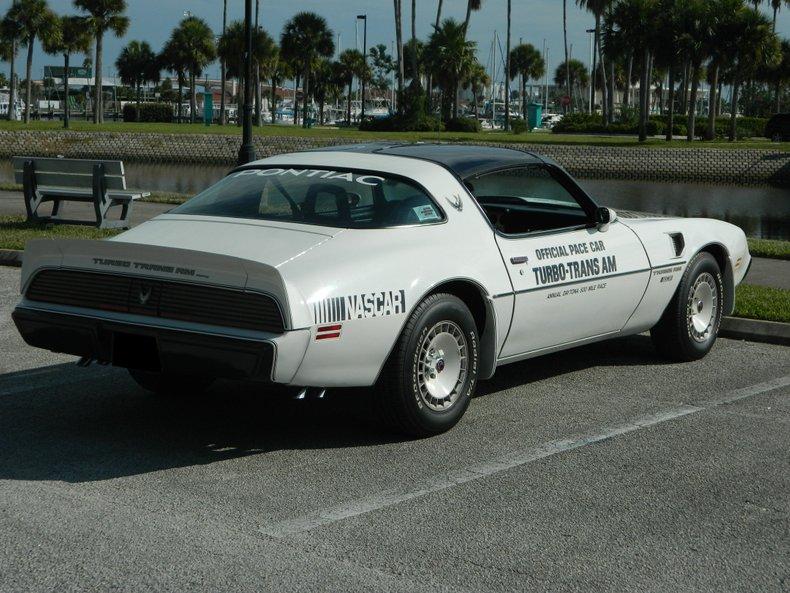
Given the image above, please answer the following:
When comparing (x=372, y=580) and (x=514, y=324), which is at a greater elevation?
(x=514, y=324)

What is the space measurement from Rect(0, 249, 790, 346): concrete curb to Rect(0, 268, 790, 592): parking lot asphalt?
128 cm

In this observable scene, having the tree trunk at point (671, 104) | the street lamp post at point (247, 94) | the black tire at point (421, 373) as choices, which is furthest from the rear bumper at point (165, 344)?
the tree trunk at point (671, 104)

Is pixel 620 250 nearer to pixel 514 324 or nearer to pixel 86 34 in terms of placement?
pixel 514 324

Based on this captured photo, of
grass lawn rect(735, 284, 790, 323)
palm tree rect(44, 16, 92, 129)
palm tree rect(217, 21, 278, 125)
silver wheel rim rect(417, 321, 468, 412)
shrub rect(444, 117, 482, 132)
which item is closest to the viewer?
silver wheel rim rect(417, 321, 468, 412)

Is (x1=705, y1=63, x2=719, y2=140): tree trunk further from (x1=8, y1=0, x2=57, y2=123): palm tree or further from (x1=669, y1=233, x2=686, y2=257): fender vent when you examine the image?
(x1=669, y1=233, x2=686, y2=257): fender vent

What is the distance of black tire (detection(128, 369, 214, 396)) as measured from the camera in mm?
6402

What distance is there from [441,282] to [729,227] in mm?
3223

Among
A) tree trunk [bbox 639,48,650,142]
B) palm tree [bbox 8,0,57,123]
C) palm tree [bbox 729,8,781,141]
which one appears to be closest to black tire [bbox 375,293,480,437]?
tree trunk [bbox 639,48,650,142]

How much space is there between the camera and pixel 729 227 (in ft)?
26.5

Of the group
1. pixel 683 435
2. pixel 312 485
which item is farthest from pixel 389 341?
pixel 683 435

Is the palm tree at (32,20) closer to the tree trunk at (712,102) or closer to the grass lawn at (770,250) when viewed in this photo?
the tree trunk at (712,102)

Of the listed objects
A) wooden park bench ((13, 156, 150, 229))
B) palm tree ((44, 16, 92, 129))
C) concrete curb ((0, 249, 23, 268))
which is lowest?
concrete curb ((0, 249, 23, 268))

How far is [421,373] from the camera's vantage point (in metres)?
5.57

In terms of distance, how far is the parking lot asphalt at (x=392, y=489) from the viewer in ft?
13.0
